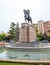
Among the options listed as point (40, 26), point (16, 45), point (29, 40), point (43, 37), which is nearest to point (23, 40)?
point (29, 40)

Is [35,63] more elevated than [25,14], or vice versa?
[25,14]

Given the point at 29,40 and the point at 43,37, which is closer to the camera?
the point at 29,40

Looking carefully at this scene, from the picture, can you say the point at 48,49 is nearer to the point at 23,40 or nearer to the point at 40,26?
the point at 23,40

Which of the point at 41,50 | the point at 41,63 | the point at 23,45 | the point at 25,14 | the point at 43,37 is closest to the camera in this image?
the point at 41,63

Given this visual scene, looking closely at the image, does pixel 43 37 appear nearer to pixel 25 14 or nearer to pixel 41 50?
pixel 25 14

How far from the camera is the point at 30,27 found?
2189cm

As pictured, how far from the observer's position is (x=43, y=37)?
37.7 m

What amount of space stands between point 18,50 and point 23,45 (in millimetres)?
1455

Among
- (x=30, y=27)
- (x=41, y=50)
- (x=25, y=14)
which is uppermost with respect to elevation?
Answer: (x=25, y=14)

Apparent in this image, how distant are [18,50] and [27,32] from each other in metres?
4.70

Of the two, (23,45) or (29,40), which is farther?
(29,40)

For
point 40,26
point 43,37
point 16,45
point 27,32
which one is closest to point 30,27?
point 27,32

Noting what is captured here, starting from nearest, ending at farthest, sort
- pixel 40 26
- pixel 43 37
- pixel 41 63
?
pixel 41 63
pixel 43 37
pixel 40 26

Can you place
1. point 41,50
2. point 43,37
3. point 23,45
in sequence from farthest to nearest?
point 43,37 → point 23,45 → point 41,50
